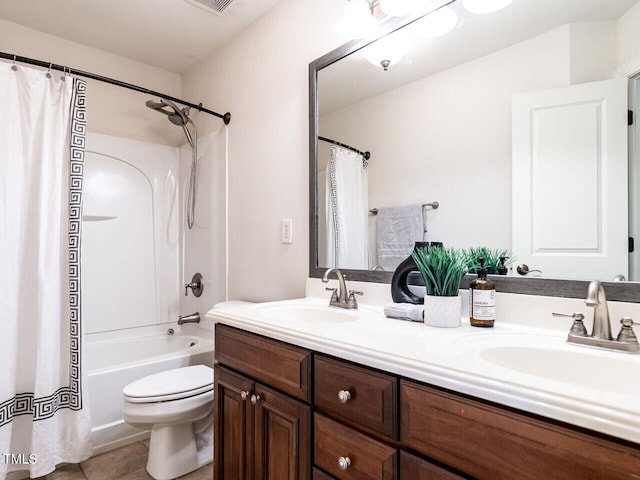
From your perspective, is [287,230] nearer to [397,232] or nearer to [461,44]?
[397,232]

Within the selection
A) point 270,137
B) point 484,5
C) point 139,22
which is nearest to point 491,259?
point 484,5

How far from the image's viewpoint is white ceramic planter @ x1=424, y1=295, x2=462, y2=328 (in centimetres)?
105

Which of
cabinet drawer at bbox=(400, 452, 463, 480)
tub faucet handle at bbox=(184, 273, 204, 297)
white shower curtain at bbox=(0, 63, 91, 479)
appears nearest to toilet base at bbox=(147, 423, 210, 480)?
white shower curtain at bbox=(0, 63, 91, 479)

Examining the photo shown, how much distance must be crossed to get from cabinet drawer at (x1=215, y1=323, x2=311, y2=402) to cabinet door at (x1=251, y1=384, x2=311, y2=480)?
38 millimetres

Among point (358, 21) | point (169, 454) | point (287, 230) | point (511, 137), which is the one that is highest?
point (358, 21)

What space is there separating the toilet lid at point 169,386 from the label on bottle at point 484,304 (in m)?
1.31

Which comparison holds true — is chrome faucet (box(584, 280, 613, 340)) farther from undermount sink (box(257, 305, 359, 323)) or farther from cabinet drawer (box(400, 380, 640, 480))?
undermount sink (box(257, 305, 359, 323))

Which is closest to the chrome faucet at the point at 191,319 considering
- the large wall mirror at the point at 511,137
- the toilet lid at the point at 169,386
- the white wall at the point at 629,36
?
the toilet lid at the point at 169,386

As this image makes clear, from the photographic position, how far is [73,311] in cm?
173

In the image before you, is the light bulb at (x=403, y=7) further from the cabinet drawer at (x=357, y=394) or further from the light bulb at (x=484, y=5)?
the cabinet drawer at (x=357, y=394)

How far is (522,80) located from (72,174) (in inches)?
78.1

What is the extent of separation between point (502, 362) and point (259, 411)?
0.73 metres

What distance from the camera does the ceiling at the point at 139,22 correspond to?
6.69 feet

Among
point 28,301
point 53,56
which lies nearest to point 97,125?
point 53,56
